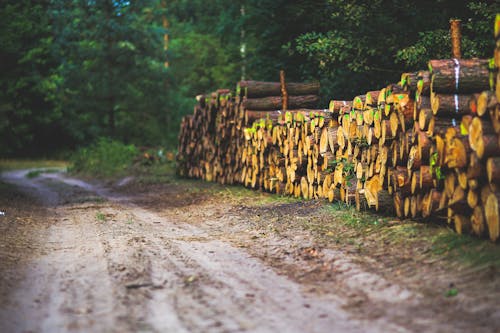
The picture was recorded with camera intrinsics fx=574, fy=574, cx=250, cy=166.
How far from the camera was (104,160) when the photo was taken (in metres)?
28.9

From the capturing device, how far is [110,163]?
28.3m

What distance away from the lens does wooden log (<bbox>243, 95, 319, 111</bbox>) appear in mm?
15281

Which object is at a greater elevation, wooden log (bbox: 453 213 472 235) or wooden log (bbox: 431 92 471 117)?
wooden log (bbox: 431 92 471 117)

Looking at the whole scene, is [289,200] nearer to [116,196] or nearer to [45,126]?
[116,196]

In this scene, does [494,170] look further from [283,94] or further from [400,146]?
[283,94]

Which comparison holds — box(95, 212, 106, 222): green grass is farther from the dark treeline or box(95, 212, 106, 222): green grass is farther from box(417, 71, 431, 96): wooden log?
the dark treeline

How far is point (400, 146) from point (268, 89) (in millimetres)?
8015

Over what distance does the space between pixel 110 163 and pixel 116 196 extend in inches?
482

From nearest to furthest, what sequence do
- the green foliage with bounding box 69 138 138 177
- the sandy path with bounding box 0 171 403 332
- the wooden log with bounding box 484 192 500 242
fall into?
the sandy path with bounding box 0 171 403 332, the wooden log with bounding box 484 192 500 242, the green foliage with bounding box 69 138 138 177

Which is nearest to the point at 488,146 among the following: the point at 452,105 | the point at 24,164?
the point at 452,105

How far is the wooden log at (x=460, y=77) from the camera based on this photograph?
705 centimetres

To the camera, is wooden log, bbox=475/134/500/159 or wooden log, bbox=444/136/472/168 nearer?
wooden log, bbox=475/134/500/159

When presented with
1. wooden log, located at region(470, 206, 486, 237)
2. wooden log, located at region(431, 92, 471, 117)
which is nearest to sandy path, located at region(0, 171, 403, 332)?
wooden log, located at region(470, 206, 486, 237)

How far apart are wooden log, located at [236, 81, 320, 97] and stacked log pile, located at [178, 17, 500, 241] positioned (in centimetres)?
4
